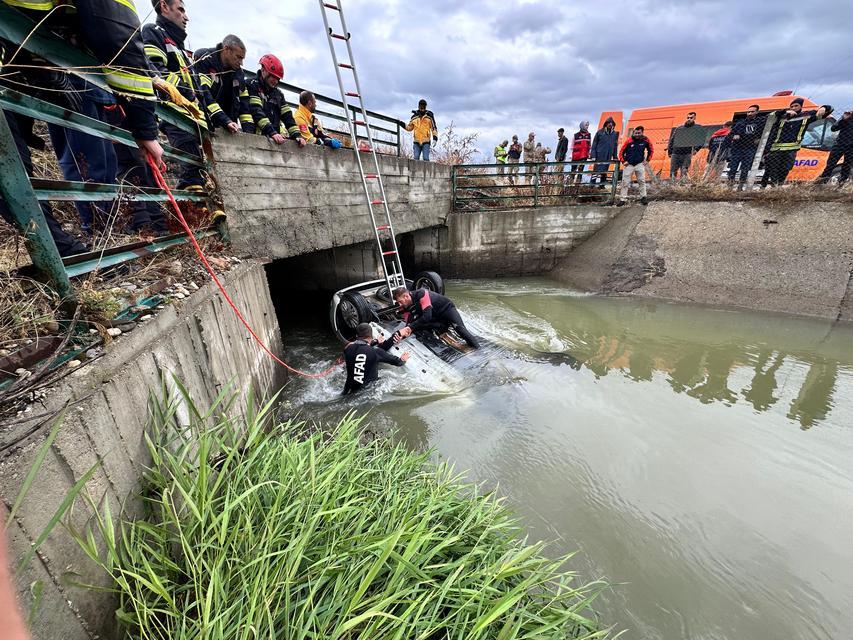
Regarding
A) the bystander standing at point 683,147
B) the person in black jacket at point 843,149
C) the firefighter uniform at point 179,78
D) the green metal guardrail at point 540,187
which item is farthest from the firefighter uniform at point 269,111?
the person in black jacket at point 843,149

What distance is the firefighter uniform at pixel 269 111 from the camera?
15.1ft

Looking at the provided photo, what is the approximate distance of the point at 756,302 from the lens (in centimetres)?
Result: 758

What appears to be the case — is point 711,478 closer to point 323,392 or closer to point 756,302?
point 323,392

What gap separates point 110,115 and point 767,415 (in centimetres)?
716

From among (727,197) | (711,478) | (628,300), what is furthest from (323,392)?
(727,197)

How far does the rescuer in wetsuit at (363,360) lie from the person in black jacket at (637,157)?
345 inches

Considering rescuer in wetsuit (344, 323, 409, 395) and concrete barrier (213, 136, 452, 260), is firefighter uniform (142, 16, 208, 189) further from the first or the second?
rescuer in wetsuit (344, 323, 409, 395)

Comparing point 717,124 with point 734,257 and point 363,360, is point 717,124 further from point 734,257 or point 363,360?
point 363,360

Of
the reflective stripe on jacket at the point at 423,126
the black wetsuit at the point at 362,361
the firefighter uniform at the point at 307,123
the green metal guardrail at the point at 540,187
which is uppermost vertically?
the reflective stripe on jacket at the point at 423,126

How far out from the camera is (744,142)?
29.0 ft

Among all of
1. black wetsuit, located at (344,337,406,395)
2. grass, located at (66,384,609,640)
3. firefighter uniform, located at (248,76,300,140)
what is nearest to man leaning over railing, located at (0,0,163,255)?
grass, located at (66,384,609,640)

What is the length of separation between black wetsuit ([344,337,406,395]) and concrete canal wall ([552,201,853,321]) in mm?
6788

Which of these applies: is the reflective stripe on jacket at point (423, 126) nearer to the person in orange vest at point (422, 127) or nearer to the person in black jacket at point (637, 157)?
the person in orange vest at point (422, 127)

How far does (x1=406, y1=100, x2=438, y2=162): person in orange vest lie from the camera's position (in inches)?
393
